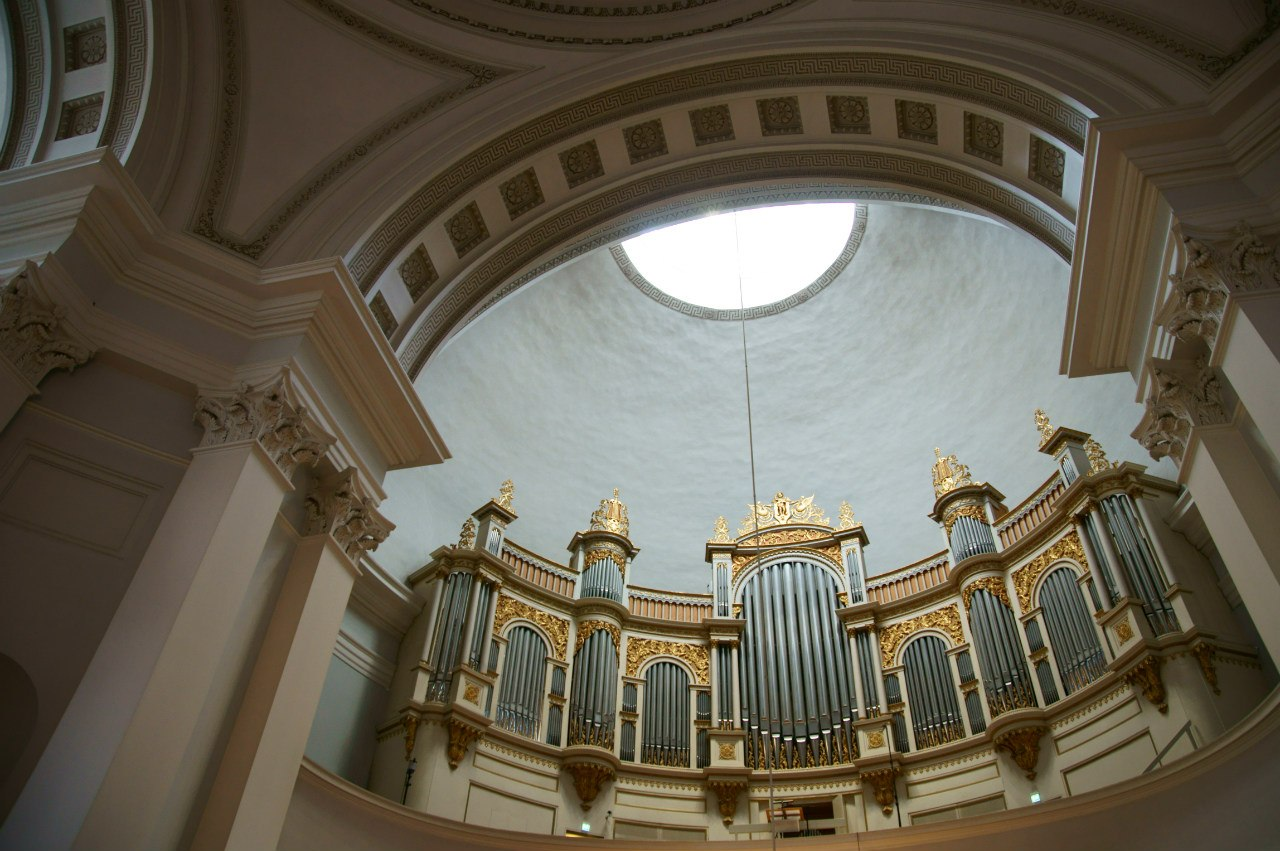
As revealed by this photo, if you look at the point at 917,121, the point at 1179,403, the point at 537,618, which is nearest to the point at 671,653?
the point at 537,618

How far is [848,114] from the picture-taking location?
28.0ft

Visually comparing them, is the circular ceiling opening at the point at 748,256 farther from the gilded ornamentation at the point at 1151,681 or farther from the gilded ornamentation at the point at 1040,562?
the gilded ornamentation at the point at 1151,681

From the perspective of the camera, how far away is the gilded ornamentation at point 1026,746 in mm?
8906

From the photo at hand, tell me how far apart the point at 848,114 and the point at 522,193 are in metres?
3.16

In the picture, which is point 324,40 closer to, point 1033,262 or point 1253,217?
point 1253,217

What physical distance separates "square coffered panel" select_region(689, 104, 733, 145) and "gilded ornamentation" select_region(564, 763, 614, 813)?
663 centimetres

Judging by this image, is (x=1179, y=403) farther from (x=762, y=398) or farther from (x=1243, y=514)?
(x=762, y=398)

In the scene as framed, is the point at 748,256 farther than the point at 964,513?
Yes

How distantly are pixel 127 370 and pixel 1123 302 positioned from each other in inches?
262

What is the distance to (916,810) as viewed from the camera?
9438 mm

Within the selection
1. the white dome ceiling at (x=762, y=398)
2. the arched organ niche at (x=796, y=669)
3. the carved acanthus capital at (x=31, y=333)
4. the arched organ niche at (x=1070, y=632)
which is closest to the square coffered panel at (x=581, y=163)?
the carved acanthus capital at (x=31, y=333)

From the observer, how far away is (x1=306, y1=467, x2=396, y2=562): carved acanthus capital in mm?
6449

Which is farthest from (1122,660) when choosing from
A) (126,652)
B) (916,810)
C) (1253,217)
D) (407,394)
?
(126,652)

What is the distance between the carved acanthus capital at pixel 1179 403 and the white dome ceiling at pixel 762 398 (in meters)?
6.16
